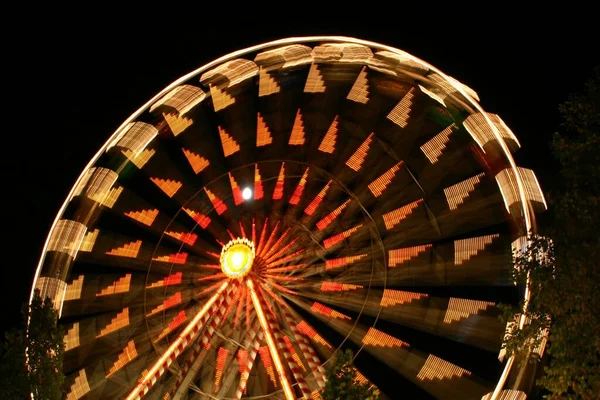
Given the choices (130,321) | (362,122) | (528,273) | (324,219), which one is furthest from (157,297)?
(528,273)

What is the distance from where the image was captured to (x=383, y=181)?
1512cm

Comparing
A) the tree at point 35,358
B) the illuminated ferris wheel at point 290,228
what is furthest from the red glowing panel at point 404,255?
the tree at point 35,358

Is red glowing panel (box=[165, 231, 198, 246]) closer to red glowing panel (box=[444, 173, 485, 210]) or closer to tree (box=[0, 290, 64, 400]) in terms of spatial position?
tree (box=[0, 290, 64, 400])

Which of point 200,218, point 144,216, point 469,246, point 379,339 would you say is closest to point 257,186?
point 200,218

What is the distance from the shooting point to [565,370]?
11164mm

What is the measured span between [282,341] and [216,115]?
4.65 m

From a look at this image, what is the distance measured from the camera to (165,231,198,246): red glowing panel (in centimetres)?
1572

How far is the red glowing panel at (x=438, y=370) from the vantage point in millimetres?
13461

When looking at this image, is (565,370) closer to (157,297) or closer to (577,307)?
(577,307)

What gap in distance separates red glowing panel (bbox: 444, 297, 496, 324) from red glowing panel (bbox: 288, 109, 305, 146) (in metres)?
3.83

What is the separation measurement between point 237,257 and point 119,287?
2380 millimetres

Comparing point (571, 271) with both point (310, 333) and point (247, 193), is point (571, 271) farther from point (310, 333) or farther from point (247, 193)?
point (247, 193)

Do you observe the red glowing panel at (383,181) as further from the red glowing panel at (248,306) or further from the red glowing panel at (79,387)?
the red glowing panel at (79,387)

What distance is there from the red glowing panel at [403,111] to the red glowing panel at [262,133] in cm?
215
